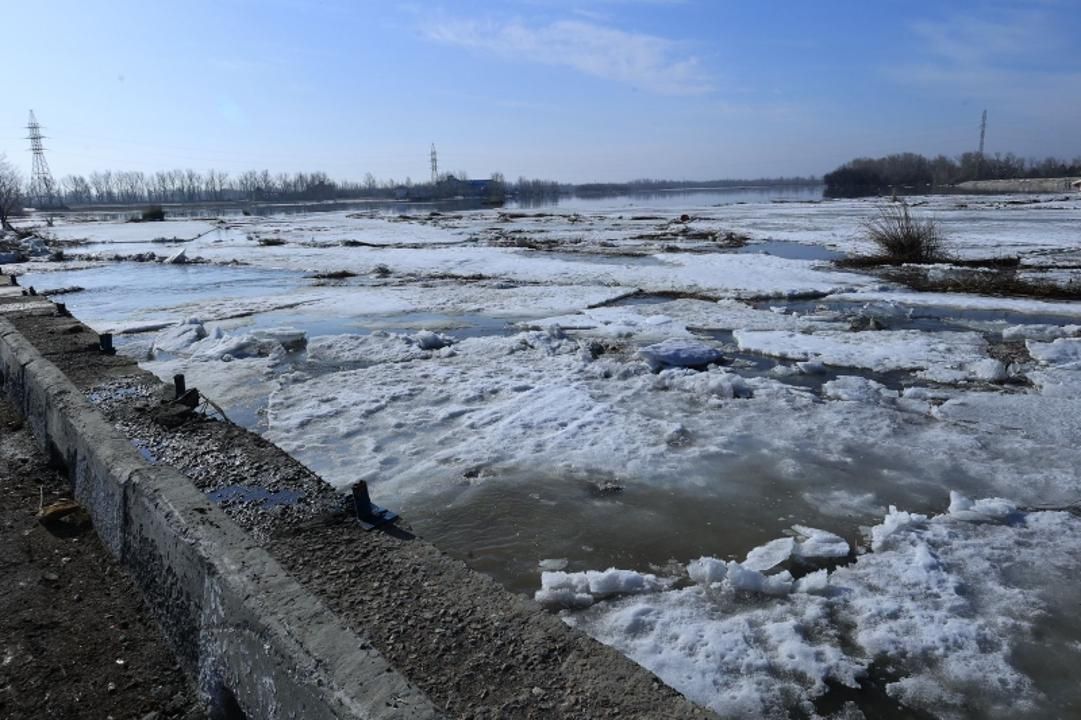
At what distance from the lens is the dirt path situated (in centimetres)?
242

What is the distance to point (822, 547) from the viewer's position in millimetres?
3838

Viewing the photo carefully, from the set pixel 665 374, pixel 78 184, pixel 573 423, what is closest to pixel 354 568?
pixel 573 423

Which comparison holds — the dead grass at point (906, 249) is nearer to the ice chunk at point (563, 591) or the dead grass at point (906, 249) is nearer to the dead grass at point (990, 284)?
the dead grass at point (990, 284)

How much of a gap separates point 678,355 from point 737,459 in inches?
111

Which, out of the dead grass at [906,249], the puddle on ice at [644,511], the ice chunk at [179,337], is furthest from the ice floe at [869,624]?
the dead grass at [906,249]

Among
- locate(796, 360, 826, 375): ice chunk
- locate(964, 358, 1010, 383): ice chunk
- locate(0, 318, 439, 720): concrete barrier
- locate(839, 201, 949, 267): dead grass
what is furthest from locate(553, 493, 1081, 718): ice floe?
locate(839, 201, 949, 267): dead grass

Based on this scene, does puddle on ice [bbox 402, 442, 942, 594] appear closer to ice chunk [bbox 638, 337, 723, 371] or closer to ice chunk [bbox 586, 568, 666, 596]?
ice chunk [bbox 586, 568, 666, 596]

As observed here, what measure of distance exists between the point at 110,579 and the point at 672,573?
2.72 metres

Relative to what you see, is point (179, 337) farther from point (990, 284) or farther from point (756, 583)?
point (990, 284)

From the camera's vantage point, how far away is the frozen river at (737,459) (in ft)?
9.96

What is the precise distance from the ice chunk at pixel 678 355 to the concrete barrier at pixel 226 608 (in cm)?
549

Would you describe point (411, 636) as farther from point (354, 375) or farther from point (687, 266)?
point (687, 266)

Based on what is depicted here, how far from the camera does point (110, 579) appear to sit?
3.20 meters

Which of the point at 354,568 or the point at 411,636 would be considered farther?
the point at 354,568
